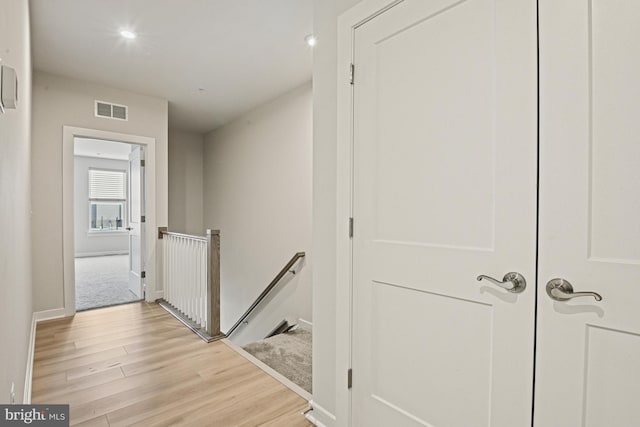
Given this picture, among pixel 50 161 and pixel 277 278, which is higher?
pixel 50 161

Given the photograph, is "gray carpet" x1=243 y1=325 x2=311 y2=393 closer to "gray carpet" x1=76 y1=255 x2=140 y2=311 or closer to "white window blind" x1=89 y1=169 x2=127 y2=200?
"gray carpet" x1=76 y1=255 x2=140 y2=311

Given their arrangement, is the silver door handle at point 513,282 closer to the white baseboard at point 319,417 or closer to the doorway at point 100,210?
the white baseboard at point 319,417

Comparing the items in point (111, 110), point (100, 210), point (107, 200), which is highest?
point (111, 110)

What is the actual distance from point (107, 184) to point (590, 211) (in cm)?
1061

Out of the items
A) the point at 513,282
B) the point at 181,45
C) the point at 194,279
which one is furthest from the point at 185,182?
the point at 513,282

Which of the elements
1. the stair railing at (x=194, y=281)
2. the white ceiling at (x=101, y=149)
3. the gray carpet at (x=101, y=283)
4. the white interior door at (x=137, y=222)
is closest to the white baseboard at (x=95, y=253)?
the gray carpet at (x=101, y=283)

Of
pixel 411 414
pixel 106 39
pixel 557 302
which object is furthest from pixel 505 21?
Answer: pixel 106 39

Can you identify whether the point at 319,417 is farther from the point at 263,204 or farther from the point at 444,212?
the point at 263,204

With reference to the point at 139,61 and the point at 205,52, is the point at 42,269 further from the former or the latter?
the point at 205,52

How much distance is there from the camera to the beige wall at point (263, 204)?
150 inches

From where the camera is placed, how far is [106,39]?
283 cm

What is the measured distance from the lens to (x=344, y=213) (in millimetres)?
1639

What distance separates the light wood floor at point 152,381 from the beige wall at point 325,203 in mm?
347

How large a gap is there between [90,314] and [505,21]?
15.0 feet
